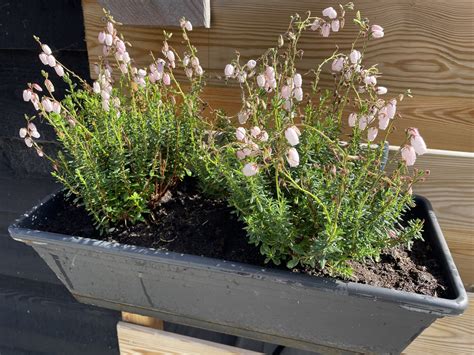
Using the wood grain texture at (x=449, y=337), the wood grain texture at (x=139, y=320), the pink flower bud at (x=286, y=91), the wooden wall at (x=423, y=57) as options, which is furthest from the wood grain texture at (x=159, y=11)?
the wood grain texture at (x=449, y=337)

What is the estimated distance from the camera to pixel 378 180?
70cm

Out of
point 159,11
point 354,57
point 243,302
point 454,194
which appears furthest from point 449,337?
point 159,11

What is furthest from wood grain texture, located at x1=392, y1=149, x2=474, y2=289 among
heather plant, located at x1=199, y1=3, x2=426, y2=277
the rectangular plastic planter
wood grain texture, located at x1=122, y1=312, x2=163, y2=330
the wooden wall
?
wood grain texture, located at x1=122, y1=312, x2=163, y2=330

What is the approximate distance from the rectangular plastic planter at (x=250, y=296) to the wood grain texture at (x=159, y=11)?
467 mm

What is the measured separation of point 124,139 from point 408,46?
60cm

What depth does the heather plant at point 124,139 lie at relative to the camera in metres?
0.83

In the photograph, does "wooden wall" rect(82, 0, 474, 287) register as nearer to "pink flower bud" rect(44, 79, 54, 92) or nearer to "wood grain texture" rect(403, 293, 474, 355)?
"wood grain texture" rect(403, 293, 474, 355)

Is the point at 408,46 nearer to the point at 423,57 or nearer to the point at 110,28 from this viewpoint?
the point at 423,57

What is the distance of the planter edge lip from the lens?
0.66 meters

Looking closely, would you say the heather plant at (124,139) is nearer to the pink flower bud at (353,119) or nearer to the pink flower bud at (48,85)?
the pink flower bud at (48,85)

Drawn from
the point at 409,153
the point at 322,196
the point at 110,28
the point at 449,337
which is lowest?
the point at 449,337

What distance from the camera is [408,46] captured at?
948 millimetres

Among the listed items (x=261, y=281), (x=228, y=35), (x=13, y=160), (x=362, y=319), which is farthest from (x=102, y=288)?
(x=13, y=160)

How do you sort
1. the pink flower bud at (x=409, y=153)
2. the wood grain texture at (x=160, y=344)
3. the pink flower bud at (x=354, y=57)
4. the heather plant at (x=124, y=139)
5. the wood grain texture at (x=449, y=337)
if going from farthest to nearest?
1. the wood grain texture at (x=449, y=337)
2. the wood grain texture at (x=160, y=344)
3. the heather plant at (x=124, y=139)
4. the pink flower bud at (x=354, y=57)
5. the pink flower bud at (x=409, y=153)
